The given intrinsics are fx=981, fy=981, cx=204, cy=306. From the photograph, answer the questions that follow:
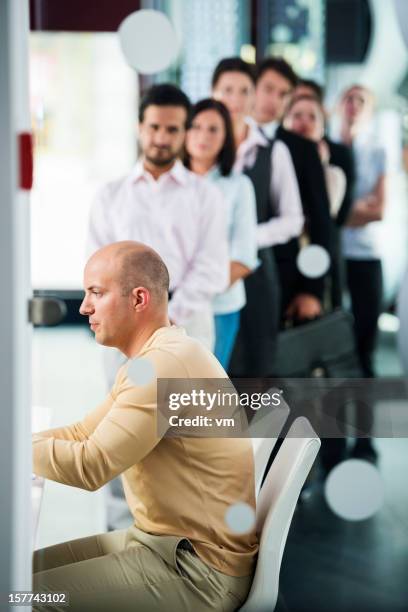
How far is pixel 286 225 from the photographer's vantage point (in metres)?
2.42

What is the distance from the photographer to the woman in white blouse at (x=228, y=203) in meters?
2.33

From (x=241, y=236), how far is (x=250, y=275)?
0.10 m

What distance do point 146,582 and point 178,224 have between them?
93 centimetres

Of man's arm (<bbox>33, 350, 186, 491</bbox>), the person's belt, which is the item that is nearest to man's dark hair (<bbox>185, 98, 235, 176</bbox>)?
man's arm (<bbox>33, 350, 186, 491</bbox>)

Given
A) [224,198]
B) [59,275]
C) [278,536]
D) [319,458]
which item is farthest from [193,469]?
[224,198]

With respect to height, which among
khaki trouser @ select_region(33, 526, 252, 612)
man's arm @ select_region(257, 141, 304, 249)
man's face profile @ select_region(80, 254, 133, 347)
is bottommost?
khaki trouser @ select_region(33, 526, 252, 612)

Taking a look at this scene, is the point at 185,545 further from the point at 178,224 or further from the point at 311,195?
the point at 311,195

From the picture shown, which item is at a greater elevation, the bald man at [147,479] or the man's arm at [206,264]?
the man's arm at [206,264]

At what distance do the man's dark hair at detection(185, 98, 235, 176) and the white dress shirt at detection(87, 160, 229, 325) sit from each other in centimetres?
6

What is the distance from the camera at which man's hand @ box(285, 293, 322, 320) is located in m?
2.41
